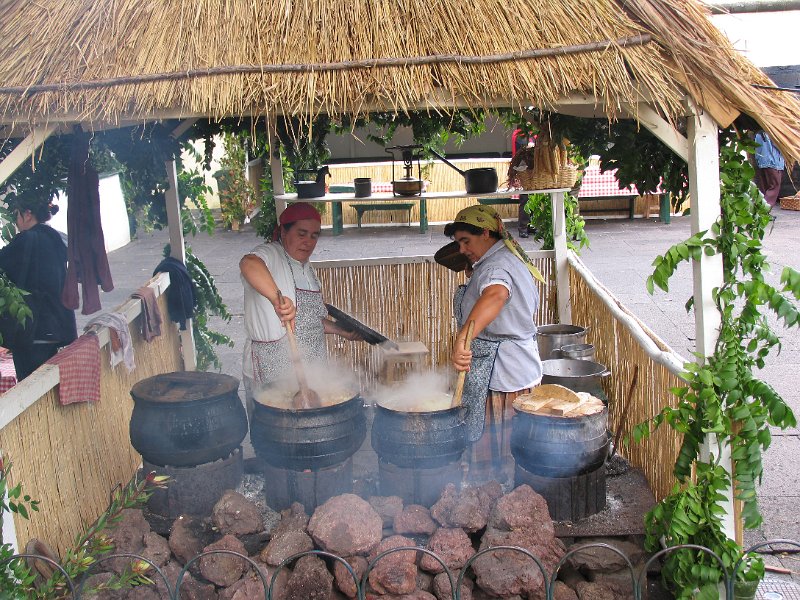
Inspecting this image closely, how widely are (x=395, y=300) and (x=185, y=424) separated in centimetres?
351

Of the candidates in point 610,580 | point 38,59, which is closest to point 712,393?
point 610,580

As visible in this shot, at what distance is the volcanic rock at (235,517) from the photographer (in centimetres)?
422

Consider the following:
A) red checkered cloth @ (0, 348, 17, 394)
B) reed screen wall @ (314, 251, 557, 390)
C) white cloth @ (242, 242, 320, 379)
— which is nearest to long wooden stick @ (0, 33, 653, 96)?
white cloth @ (242, 242, 320, 379)

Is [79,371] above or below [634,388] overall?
above

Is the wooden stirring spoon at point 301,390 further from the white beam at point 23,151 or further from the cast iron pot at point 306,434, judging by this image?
the white beam at point 23,151

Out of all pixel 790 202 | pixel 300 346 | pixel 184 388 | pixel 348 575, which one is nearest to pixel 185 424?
pixel 184 388

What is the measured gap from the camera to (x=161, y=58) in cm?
388

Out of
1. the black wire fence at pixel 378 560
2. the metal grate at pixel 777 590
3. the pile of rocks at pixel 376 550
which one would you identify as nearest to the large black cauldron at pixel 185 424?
the pile of rocks at pixel 376 550

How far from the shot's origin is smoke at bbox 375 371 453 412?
4.71 meters

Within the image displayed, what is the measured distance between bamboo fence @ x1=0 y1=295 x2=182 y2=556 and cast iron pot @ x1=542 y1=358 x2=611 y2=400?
3.02m

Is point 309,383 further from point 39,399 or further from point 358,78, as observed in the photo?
point 358,78

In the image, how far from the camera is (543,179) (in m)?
6.98

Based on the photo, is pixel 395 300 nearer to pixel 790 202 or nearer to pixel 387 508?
pixel 387 508

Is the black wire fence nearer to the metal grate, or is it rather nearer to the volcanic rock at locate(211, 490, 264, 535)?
the volcanic rock at locate(211, 490, 264, 535)
